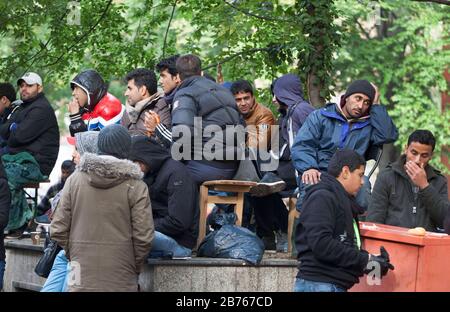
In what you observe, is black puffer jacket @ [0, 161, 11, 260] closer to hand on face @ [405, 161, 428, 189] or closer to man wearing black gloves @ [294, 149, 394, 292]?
man wearing black gloves @ [294, 149, 394, 292]

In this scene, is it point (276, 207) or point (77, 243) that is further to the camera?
point (276, 207)

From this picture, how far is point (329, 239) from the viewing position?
7855 millimetres

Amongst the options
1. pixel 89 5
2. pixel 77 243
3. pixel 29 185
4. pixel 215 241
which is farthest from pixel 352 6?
pixel 77 243

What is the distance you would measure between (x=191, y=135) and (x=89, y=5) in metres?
5.98

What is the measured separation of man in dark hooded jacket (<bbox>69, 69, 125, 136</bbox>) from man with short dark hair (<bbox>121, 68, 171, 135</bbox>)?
18.5 inches

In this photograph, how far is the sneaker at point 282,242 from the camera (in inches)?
469

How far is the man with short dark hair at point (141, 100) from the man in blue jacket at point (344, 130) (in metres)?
1.58

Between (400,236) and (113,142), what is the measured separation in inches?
Result: 85.3

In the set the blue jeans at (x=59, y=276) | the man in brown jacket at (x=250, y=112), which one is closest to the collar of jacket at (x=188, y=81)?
the man in brown jacket at (x=250, y=112)

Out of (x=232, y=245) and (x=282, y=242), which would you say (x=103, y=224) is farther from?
(x=282, y=242)

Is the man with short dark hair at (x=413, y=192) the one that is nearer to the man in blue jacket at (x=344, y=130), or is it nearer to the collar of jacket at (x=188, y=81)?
the man in blue jacket at (x=344, y=130)

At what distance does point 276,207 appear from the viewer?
11875mm
